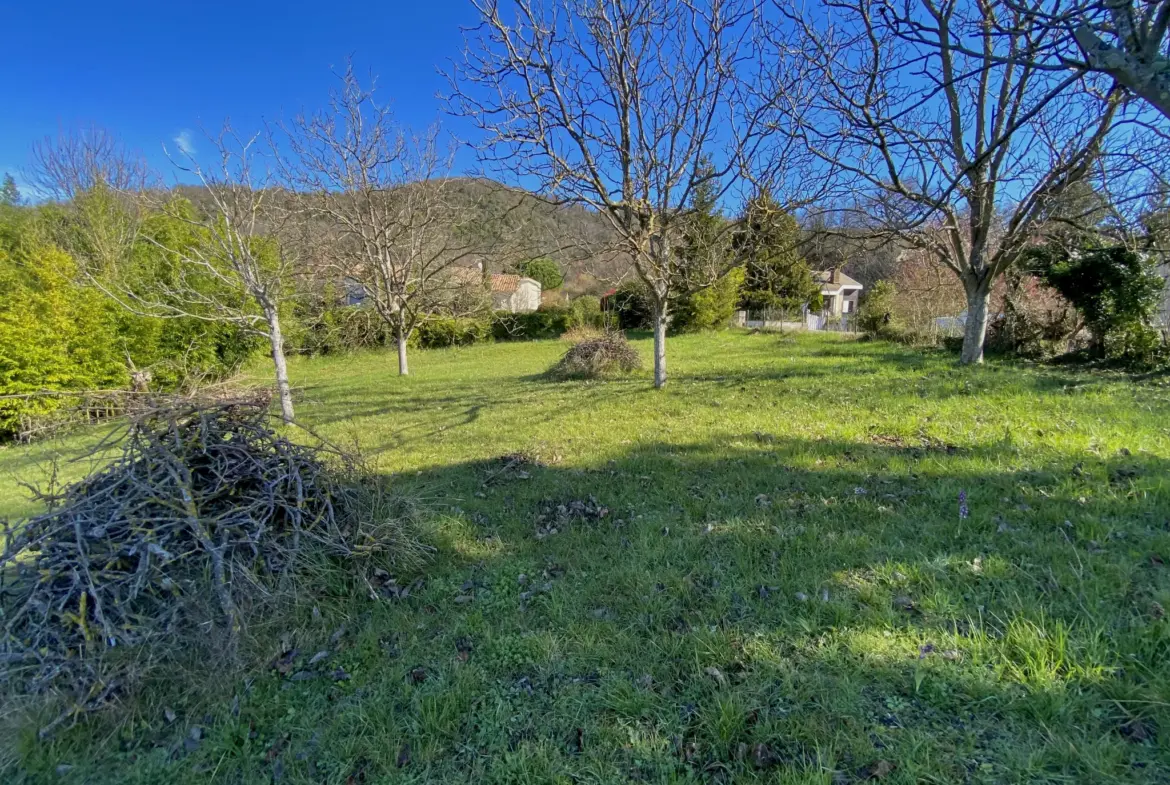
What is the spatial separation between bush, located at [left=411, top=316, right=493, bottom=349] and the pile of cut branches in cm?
2188

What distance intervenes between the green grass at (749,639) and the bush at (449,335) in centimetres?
2106

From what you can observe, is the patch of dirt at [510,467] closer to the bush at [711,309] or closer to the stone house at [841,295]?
the bush at [711,309]

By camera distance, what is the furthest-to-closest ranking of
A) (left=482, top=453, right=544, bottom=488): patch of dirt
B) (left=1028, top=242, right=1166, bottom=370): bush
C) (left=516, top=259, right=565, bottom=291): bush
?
(left=516, top=259, right=565, bottom=291): bush → (left=1028, top=242, right=1166, bottom=370): bush → (left=482, top=453, right=544, bottom=488): patch of dirt

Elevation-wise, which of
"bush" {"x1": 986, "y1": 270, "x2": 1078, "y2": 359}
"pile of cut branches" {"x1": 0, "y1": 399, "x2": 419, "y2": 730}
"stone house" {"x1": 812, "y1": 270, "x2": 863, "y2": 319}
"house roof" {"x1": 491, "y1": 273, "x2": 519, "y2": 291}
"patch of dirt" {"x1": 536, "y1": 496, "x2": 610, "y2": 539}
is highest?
"house roof" {"x1": 491, "y1": 273, "x2": 519, "y2": 291}

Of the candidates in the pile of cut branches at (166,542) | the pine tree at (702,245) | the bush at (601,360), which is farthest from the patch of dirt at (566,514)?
the bush at (601,360)

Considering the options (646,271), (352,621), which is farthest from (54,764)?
(646,271)

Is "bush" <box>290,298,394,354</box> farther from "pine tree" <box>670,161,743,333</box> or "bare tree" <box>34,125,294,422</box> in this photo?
"pine tree" <box>670,161,743,333</box>

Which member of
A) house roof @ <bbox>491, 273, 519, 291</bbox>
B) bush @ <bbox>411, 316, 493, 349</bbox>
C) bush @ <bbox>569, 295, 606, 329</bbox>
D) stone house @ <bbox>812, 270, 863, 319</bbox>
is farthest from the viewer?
stone house @ <bbox>812, 270, 863, 319</bbox>

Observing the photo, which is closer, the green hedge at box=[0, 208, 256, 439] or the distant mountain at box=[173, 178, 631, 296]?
the distant mountain at box=[173, 178, 631, 296]

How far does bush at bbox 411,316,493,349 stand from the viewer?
2508 cm

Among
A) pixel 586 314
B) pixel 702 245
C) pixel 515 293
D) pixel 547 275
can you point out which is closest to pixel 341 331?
pixel 586 314

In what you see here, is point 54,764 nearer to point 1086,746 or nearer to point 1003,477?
point 1086,746

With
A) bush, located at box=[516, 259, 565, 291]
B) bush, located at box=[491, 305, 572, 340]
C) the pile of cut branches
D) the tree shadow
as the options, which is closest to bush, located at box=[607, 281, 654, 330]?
bush, located at box=[491, 305, 572, 340]

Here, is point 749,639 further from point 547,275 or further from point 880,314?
point 547,275
